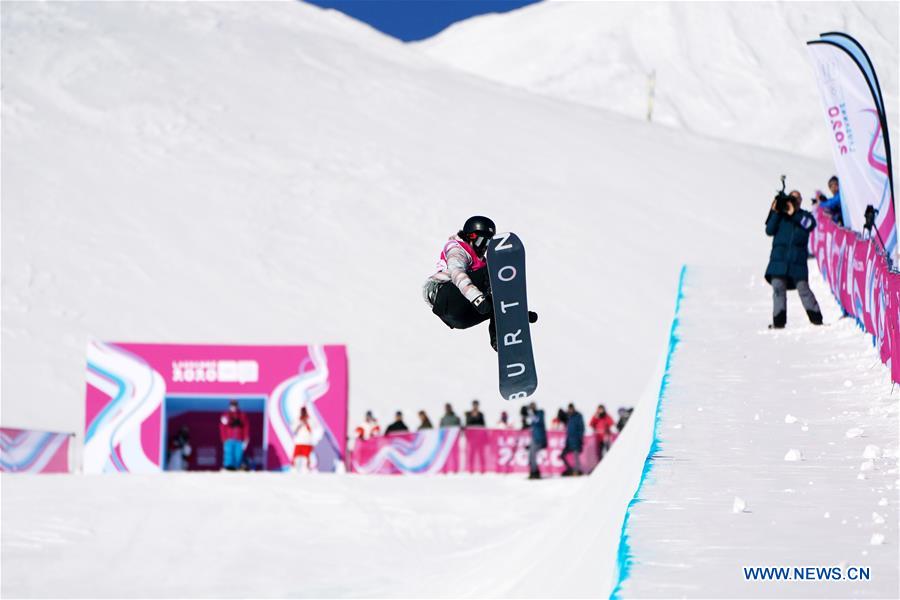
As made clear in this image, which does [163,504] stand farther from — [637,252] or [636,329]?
[637,252]

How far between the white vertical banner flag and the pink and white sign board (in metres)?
8.94

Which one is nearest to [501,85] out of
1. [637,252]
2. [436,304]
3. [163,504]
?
[637,252]

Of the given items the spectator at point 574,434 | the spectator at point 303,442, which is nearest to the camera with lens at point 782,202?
the spectator at point 574,434

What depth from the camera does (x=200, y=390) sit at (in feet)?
69.2

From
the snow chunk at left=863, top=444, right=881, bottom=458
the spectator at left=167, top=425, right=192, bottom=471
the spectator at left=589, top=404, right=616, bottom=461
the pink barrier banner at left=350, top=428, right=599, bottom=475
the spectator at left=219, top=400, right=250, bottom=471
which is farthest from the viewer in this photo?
the spectator at left=167, top=425, right=192, bottom=471

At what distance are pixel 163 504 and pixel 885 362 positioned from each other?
33.5 ft

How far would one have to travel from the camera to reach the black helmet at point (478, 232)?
22.9ft

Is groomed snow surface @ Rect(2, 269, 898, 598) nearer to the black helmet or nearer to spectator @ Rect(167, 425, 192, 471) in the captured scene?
the black helmet

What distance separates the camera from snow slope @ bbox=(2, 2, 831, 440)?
2970 centimetres

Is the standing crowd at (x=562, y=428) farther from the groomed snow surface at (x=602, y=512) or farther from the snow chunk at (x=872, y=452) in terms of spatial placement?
the snow chunk at (x=872, y=452)

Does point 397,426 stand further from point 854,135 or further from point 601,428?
point 854,135

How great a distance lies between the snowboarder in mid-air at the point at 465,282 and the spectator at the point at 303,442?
13041 mm

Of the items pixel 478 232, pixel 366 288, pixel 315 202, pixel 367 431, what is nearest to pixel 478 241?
pixel 478 232

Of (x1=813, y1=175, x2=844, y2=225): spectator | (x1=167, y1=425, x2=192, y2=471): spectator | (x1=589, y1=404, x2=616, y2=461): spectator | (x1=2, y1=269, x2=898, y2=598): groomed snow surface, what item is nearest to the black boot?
(x1=2, y1=269, x2=898, y2=598): groomed snow surface
